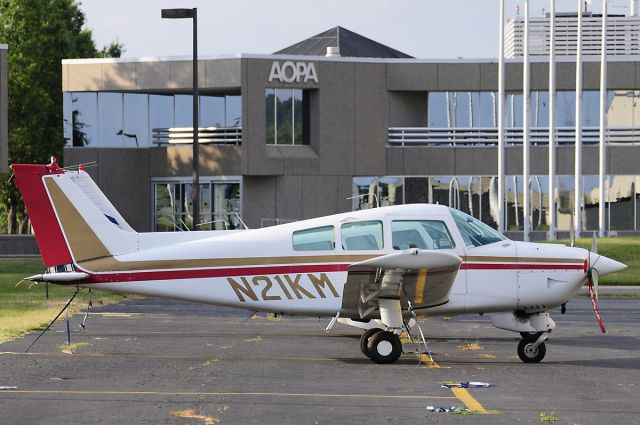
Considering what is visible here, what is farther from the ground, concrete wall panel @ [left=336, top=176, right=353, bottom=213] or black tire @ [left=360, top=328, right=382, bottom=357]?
concrete wall panel @ [left=336, top=176, right=353, bottom=213]

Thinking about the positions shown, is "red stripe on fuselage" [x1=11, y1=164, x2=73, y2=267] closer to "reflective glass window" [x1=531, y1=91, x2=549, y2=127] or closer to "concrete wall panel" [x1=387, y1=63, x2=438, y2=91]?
"concrete wall panel" [x1=387, y1=63, x2=438, y2=91]

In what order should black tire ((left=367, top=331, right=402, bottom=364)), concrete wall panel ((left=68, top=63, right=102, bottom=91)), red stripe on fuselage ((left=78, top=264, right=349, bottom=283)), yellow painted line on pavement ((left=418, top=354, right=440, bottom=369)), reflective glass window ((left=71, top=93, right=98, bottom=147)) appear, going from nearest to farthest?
yellow painted line on pavement ((left=418, top=354, right=440, bottom=369)) < black tire ((left=367, top=331, right=402, bottom=364)) < red stripe on fuselage ((left=78, top=264, right=349, bottom=283)) < concrete wall panel ((left=68, top=63, right=102, bottom=91)) < reflective glass window ((left=71, top=93, right=98, bottom=147))

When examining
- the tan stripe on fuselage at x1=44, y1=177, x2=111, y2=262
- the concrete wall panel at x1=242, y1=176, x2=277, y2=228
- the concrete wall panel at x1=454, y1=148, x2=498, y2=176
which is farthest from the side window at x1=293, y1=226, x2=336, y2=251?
the concrete wall panel at x1=454, y1=148, x2=498, y2=176

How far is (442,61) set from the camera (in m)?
44.6

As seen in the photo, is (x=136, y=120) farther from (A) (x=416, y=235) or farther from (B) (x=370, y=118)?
(A) (x=416, y=235)

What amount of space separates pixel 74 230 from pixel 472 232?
18.4 ft

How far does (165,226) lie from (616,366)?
101 ft

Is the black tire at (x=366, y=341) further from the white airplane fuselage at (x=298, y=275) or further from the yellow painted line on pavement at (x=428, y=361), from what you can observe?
the yellow painted line on pavement at (x=428, y=361)

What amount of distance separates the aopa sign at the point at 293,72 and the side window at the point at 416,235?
2733 centimetres

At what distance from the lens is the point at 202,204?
143 ft

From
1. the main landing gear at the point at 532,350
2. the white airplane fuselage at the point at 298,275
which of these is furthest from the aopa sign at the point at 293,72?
the main landing gear at the point at 532,350

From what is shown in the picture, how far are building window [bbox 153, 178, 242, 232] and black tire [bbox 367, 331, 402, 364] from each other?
87.7 feet

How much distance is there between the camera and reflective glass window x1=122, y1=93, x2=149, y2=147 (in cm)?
4500

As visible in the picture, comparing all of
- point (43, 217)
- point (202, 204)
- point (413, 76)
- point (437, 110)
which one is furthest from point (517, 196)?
point (43, 217)
